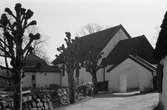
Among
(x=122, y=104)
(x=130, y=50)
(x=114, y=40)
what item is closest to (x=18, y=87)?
(x=122, y=104)

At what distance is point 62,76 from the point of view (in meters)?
48.5

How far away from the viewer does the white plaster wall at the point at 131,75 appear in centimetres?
2570

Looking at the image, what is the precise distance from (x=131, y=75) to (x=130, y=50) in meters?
5.97

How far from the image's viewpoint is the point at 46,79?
152ft

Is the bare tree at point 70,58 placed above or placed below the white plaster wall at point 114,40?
below

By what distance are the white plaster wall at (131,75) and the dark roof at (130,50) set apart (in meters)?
2.99

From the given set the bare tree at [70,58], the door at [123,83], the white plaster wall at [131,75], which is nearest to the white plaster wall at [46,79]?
the white plaster wall at [131,75]

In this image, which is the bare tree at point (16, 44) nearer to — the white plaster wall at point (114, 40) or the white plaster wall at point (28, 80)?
the white plaster wall at point (114, 40)

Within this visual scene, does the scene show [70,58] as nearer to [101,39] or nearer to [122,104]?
[122,104]

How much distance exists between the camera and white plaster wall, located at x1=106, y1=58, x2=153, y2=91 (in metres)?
25.7

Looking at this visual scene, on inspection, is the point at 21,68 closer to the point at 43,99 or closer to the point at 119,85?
the point at 43,99

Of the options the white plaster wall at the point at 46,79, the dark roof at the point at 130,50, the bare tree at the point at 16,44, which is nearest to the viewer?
the bare tree at the point at 16,44

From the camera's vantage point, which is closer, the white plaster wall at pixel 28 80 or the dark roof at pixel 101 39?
the dark roof at pixel 101 39

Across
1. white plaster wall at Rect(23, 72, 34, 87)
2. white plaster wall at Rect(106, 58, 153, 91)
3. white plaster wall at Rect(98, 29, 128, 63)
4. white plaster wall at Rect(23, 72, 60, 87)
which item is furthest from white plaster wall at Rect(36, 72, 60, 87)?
white plaster wall at Rect(106, 58, 153, 91)
